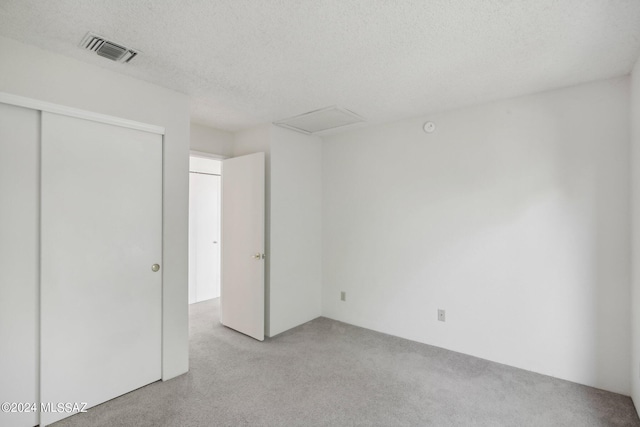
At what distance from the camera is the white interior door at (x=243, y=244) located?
3314mm

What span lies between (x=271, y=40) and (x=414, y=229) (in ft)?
7.66

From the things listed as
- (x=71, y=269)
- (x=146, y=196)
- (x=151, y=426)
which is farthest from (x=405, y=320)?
(x=71, y=269)

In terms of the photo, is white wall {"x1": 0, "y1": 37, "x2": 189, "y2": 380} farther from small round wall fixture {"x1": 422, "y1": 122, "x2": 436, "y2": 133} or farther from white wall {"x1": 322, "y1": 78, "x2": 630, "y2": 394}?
small round wall fixture {"x1": 422, "y1": 122, "x2": 436, "y2": 133}

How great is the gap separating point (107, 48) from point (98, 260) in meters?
1.45

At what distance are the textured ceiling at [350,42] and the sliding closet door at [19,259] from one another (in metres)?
0.58

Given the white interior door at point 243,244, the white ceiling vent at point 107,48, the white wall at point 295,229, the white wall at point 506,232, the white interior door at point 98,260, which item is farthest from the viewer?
the white wall at point 295,229

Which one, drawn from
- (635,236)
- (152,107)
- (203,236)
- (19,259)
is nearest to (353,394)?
(635,236)

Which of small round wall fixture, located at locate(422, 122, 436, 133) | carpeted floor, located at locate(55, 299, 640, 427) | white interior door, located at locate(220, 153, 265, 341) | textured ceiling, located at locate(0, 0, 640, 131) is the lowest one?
carpeted floor, located at locate(55, 299, 640, 427)

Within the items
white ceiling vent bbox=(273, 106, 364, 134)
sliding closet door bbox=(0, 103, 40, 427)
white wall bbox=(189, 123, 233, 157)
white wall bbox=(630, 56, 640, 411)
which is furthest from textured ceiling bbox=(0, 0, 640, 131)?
white wall bbox=(189, 123, 233, 157)

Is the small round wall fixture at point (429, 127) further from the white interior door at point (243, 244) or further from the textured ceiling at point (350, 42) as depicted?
the white interior door at point (243, 244)

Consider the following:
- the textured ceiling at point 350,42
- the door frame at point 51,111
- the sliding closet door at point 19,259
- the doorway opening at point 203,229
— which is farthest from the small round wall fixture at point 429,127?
the doorway opening at point 203,229

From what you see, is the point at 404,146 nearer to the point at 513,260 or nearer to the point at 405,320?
the point at 513,260

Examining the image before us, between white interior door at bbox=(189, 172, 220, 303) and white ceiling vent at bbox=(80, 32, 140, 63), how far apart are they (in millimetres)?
2899

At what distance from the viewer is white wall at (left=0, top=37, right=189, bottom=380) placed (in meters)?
1.89
